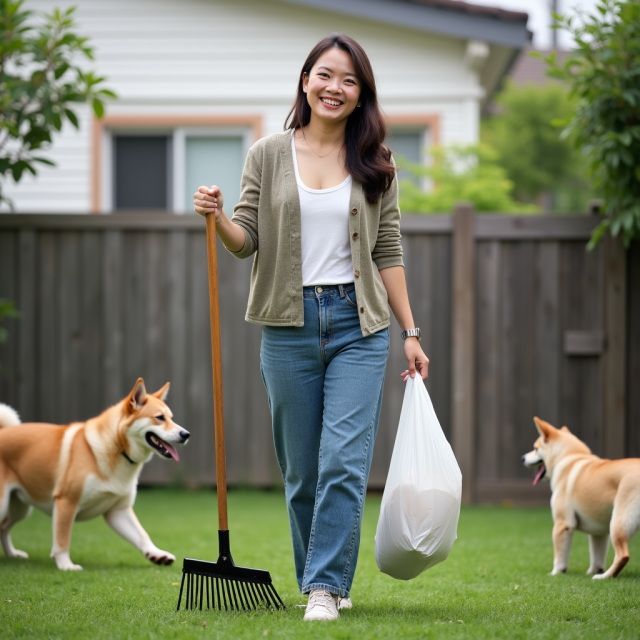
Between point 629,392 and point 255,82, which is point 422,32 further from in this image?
point 629,392

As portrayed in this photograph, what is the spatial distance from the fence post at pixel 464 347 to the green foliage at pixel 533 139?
12145mm

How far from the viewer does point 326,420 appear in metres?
3.13

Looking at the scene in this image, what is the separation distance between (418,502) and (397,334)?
3.51 metres

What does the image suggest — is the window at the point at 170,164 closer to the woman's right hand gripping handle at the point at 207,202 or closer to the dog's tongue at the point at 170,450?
the dog's tongue at the point at 170,450

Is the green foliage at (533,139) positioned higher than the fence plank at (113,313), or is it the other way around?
the green foliage at (533,139)

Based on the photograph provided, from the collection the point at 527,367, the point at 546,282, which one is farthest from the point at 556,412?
the point at 546,282

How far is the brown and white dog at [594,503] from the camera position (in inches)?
158

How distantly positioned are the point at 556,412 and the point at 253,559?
2.96 meters

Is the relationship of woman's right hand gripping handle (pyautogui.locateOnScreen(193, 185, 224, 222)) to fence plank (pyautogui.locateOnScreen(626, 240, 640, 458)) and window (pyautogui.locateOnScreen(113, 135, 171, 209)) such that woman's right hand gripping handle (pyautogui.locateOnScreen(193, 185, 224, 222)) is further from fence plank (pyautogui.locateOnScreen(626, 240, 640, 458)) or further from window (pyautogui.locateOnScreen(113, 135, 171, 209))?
window (pyautogui.locateOnScreen(113, 135, 171, 209))

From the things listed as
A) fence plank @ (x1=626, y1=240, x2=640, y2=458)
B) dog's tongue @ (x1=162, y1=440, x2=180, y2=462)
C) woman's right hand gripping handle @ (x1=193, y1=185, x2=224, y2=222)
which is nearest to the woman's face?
woman's right hand gripping handle @ (x1=193, y1=185, x2=224, y2=222)

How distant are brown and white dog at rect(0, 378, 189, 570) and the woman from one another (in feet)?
4.35

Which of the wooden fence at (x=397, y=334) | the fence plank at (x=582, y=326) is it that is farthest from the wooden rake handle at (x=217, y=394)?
the fence plank at (x=582, y=326)

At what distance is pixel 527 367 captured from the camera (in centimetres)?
654

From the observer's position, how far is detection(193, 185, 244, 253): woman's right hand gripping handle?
10.5 ft
